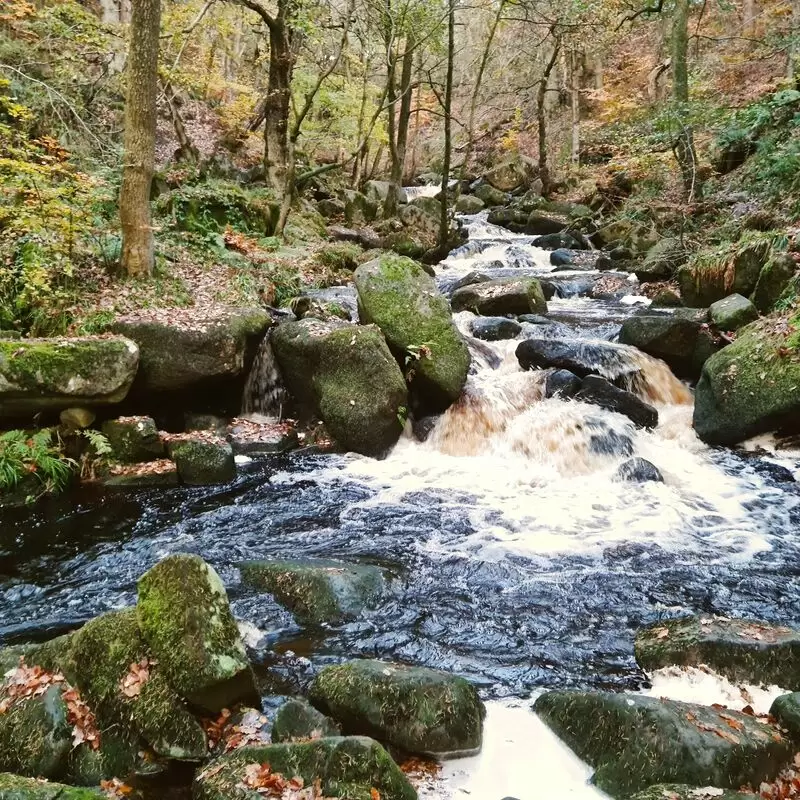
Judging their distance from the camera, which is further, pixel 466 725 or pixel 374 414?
pixel 374 414

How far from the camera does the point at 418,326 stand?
31.2 feet

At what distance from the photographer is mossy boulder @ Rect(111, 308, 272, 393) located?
8164mm

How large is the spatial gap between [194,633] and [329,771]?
110 cm

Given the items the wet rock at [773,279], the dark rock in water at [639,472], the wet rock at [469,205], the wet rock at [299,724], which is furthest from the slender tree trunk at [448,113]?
the wet rock at [299,724]

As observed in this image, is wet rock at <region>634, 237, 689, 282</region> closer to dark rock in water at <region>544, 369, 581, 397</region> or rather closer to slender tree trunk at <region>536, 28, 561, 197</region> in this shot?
dark rock in water at <region>544, 369, 581, 397</region>

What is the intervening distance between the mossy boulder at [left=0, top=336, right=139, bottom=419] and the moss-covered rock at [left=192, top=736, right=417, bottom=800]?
556 cm

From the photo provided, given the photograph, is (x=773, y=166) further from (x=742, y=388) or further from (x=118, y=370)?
(x=118, y=370)

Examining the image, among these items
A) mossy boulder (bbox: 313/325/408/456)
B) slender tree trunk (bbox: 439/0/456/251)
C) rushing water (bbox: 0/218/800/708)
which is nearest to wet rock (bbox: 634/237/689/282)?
rushing water (bbox: 0/218/800/708)

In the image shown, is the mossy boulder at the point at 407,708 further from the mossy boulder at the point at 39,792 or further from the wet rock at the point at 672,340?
the wet rock at the point at 672,340

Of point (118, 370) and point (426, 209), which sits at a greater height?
point (426, 209)

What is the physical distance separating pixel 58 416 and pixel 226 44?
71.0 ft

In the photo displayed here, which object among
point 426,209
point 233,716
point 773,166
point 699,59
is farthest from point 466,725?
point 699,59

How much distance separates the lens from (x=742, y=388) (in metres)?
8.11

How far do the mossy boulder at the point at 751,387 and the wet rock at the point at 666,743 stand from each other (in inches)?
218
